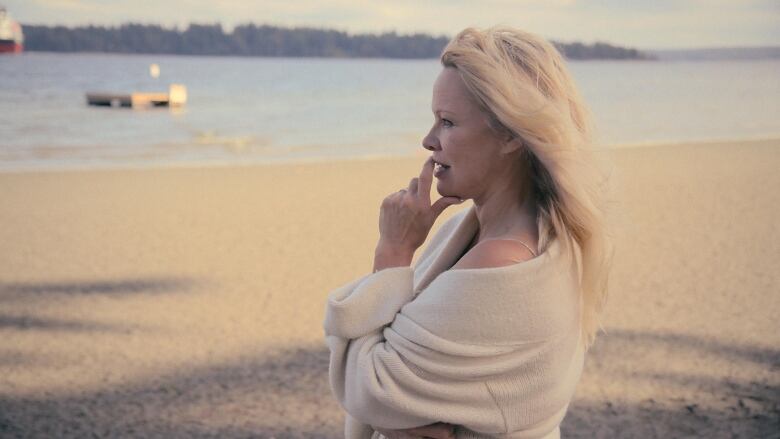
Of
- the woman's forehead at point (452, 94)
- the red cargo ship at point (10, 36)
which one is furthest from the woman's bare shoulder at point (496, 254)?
the red cargo ship at point (10, 36)

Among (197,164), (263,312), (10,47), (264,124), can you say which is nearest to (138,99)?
(264,124)

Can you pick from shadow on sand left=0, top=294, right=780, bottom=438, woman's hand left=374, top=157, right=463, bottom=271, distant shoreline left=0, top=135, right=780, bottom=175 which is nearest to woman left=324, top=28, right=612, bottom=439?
woman's hand left=374, top=157, right=463, bottom=271

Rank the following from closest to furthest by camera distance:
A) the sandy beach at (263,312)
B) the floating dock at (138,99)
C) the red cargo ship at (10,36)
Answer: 1. the sandy beach at (263,312)
2. the floating dock at (138,99)
3. the red cargo ship at (10,36)

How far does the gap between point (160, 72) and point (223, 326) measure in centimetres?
9306

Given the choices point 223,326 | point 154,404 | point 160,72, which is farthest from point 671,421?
point 160,72

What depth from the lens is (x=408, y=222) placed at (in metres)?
1.86

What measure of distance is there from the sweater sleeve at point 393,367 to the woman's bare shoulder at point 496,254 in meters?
0.17

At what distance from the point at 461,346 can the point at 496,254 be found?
20 centimetres

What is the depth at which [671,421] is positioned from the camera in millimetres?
5145

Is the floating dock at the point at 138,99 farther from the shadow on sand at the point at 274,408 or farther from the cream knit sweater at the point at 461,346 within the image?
the cream knit sweater at the point at 461,346

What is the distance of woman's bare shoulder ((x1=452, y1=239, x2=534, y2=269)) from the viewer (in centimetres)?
170

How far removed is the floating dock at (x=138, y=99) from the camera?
40.3 meters

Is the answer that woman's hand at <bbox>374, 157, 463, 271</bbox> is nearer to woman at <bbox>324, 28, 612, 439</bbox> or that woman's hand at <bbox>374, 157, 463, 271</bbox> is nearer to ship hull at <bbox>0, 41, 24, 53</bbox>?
woman at <bbox>324, 28, 612, 439</bbox>

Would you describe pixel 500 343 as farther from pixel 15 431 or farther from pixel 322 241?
pixel 322 241
